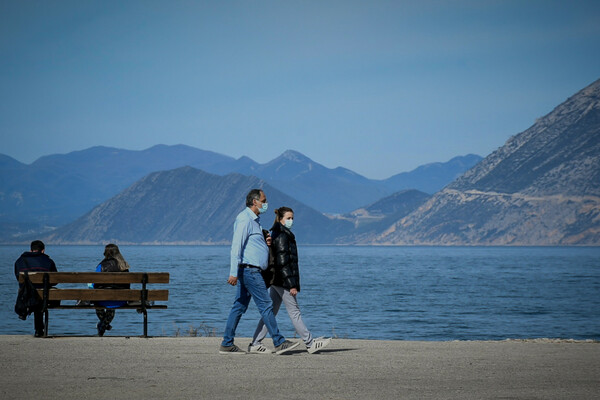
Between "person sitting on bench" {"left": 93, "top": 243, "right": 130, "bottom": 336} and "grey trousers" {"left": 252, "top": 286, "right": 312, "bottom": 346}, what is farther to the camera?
"person sitting on bench" {"left": 93, "top": 243, "right": 130, "bottom": 336}

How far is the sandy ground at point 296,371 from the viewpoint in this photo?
29.7 ft

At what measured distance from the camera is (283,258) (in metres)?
12.2

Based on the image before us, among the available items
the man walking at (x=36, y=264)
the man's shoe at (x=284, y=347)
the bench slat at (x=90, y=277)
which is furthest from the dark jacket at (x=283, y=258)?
the man walking at (x=36, y=264)

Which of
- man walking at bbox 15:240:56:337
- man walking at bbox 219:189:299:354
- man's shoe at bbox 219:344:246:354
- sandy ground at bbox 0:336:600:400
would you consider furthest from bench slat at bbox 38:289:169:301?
man walking at bbox 219:189:299:354

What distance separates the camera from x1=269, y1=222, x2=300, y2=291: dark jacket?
1222 cm

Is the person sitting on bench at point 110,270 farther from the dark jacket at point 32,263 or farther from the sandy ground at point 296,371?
the dark jacket at point 32,263

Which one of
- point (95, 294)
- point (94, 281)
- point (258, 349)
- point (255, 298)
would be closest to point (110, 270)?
point (94, 281)

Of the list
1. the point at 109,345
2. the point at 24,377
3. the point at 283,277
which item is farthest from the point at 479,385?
the point at 109,345

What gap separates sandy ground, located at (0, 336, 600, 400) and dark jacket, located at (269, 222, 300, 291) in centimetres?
105

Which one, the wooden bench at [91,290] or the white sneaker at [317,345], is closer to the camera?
the white sneaker at [317,345]

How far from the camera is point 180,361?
1163cm

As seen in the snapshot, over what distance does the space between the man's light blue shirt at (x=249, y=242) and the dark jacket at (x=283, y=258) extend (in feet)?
0.78

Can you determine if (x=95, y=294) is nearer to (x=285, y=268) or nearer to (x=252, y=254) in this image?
(x=252, y=254)

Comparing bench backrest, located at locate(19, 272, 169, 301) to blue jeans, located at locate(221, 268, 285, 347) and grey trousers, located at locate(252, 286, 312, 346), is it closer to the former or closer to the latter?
blue jeans, located at locate(221, 268, 285, 347)
